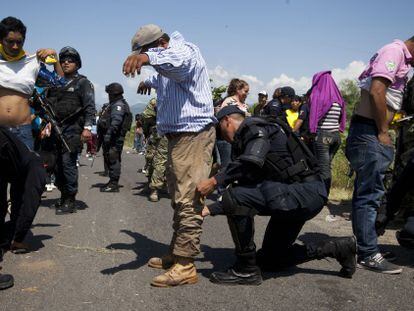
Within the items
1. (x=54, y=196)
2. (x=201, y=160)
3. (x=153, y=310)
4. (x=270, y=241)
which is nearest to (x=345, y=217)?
(x=270, y=241)

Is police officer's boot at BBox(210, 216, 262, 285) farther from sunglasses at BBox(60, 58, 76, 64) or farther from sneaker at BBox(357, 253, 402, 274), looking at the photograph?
sunglasses at BBox(60, 58, 76, 64)

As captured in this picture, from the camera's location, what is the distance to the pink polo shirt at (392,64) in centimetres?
386

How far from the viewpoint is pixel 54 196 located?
7.95 m

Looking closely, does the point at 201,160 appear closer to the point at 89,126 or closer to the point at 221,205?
the point at 221,205

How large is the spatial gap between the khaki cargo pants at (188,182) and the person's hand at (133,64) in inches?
36.3

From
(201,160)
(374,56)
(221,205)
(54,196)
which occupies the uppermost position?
(374,56)

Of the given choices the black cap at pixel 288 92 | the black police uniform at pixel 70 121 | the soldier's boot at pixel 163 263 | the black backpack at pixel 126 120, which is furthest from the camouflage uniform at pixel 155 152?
the soldier's boot at pixel 163 263

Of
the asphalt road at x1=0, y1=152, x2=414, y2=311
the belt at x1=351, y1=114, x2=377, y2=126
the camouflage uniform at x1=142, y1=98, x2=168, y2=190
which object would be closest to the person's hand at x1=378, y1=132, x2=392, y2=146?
the belt at x1=351, y1=114, x2=377, y2=126

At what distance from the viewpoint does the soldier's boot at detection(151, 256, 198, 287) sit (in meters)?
3.60

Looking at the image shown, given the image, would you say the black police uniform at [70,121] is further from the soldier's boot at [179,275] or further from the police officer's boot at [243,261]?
the police officer's boot at [243,261]

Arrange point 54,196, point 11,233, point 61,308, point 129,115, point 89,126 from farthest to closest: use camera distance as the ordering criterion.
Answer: point 129,115
point 54,196
point 89,126
point 11,233
point 61,308

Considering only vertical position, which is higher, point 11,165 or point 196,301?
point 11,165

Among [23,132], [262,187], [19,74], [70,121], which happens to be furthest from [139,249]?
[70,121]

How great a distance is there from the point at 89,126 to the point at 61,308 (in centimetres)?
367
